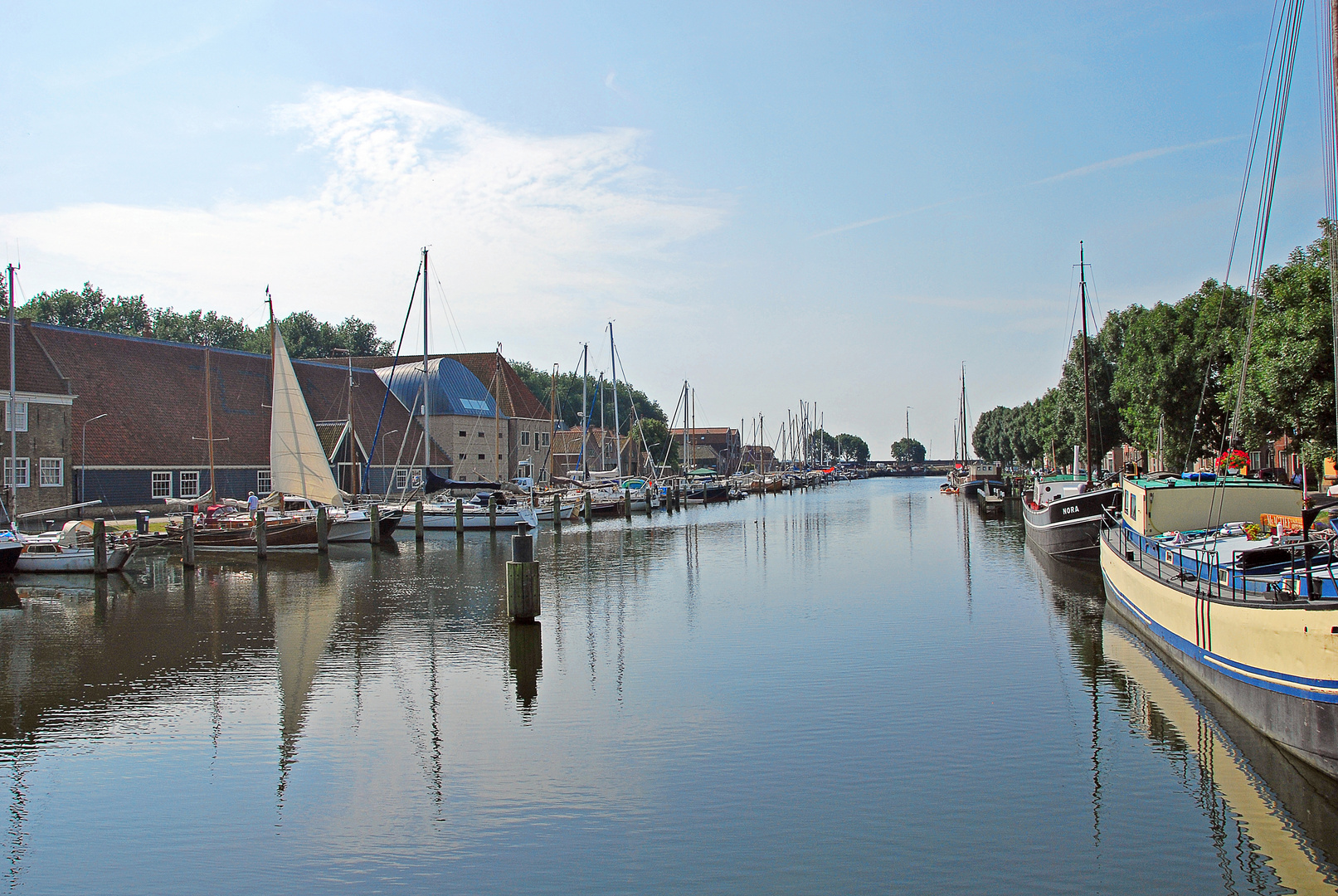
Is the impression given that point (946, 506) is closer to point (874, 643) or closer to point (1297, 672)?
point (874, 643)

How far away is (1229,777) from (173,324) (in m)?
93.8

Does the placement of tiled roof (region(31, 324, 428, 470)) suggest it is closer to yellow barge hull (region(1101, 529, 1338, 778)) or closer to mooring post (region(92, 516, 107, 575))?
mooring post (region(92, 516, 107, 575))

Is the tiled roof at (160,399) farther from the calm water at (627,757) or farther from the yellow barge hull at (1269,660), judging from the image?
the yellow barge hull at (1269,660)

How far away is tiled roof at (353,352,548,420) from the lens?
3099 inches

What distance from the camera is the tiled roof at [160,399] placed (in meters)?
46.3

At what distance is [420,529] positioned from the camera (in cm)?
4350

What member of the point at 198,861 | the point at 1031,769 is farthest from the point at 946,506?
the point at 198,861

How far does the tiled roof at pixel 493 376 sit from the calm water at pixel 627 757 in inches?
2134

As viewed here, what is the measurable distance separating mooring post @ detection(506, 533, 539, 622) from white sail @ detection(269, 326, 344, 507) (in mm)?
19466

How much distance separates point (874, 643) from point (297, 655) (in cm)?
1123

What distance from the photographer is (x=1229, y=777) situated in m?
11.8

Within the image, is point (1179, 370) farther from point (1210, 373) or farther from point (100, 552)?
point (100, 552)

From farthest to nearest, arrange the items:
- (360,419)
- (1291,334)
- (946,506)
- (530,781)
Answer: (946,506), (360,419), (1291,334), (530,781)

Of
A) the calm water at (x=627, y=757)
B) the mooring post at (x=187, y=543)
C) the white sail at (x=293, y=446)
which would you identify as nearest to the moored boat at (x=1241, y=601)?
the calm water at (x=627, y=757)
